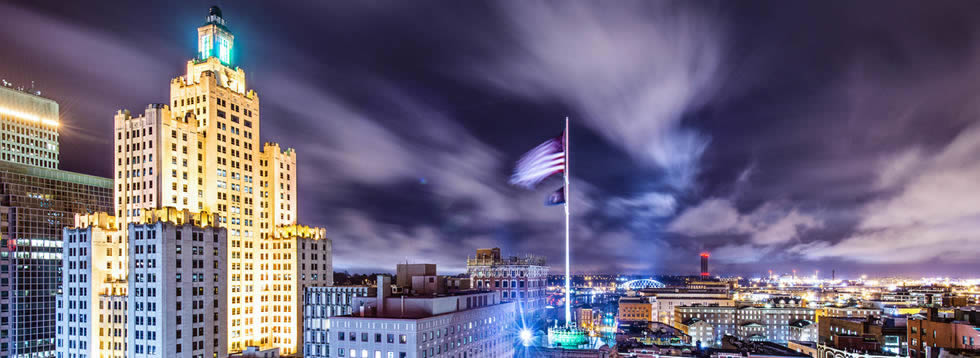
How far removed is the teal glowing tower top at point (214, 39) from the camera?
149750 mm

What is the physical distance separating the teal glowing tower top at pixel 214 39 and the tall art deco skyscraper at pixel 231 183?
0.26 m

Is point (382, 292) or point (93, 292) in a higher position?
point (382, 292)

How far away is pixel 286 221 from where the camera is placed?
162625mm

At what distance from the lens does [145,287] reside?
112 meters

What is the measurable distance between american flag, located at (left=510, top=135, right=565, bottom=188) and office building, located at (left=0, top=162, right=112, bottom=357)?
145 m

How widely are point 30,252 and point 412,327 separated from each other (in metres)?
120

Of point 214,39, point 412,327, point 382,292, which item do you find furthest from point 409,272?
point 214,39

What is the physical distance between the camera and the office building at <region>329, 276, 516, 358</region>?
9444 cm

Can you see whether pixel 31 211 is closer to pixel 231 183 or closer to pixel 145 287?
pixel 231 183

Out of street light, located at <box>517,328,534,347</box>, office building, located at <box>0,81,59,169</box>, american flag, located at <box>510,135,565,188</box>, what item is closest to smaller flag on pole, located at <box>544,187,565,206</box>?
american flag, located at <box>510,135,565,188</box>

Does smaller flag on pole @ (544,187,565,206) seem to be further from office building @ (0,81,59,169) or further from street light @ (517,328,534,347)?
office building @ (0,81,59,169)

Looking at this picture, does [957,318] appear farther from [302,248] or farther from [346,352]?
[302,248]

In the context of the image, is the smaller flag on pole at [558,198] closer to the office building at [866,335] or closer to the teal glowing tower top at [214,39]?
the office building at [866,335]

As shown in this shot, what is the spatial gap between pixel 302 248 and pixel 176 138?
136 feet
